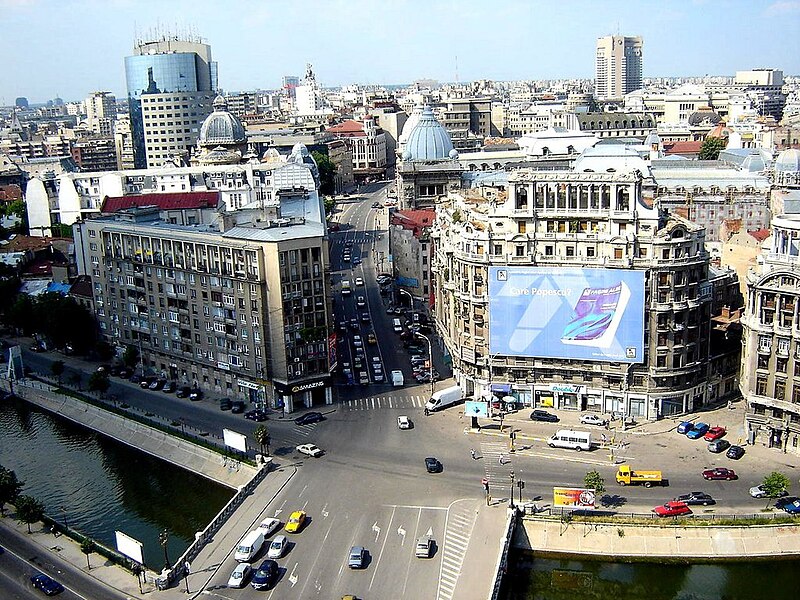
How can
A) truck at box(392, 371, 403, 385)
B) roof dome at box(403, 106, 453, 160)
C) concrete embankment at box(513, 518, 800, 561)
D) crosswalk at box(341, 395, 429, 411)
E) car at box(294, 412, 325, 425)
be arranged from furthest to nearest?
roof dome at box(403, 106, 453, 160)
truck at box(392, 371, 403, 385)
crosswalk at box(341, 395, 429, 411)
car at box(294, 412, 325, 425)
concrete embankment at box(513, 518, 800, 561)

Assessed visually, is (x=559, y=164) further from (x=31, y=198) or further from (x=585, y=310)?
(x=31, y=198)

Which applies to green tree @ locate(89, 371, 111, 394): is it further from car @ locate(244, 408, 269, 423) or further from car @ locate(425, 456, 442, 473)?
car @ locate(425, 456, 442, 473)

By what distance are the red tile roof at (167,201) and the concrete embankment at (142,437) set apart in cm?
3731

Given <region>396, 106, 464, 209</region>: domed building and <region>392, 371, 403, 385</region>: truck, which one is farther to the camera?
<region>396, 106, 464, 209</region>: domed building

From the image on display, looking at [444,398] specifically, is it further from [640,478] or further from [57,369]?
[57,369]

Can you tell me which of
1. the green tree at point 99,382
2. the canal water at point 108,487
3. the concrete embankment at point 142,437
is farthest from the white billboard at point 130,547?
the green tree at point 99,382

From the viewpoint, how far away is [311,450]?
283ft

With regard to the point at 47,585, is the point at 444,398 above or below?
above

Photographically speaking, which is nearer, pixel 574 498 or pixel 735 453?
pixel 574 498

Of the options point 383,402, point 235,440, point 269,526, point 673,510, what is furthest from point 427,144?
point 269,526

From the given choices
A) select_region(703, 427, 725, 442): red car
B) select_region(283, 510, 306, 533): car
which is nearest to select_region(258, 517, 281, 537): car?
select_region(283, 510, 306, 533): car

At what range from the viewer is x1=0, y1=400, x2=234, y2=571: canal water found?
7962 cm

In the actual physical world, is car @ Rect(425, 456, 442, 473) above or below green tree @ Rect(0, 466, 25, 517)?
below

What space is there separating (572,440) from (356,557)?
2727 centimetres
